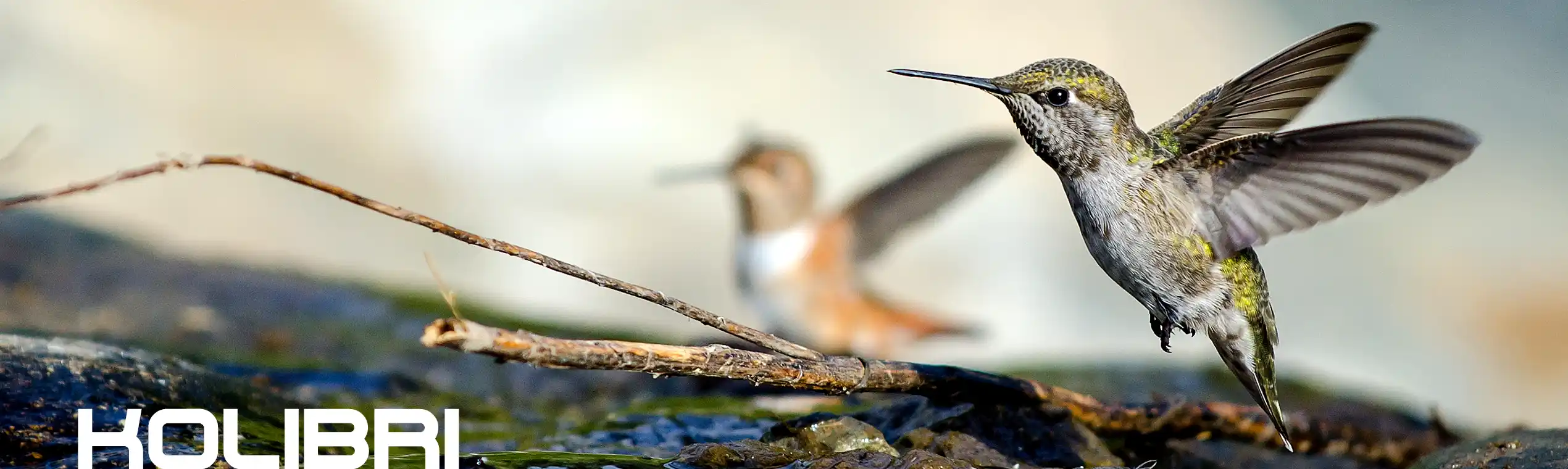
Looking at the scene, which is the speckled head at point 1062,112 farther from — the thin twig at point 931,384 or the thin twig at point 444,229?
the thin twig at point 444,229

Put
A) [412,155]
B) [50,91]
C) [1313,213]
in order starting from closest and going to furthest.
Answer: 1. [1313,213]
2. [50,91]
3. [412,155]

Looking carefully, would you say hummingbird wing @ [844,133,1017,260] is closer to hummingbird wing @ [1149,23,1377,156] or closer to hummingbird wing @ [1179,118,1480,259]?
hummingbird wing @ [1149,23,1377,156]

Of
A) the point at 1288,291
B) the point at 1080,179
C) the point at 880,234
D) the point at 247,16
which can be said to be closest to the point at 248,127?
the point at 247,16

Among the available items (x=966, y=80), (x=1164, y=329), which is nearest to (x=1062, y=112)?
(x=966, y=80)

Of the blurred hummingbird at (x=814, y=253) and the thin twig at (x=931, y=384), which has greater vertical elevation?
the blurred hummingbird at (x=814, y=253)

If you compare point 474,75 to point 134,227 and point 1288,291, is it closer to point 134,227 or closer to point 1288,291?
point 134,227

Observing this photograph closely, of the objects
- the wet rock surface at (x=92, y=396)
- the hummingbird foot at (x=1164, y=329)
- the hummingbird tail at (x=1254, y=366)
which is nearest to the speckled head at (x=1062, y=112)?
the hummingbird foot at (x=1164, y=329)

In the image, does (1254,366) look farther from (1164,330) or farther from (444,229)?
(444,229)
